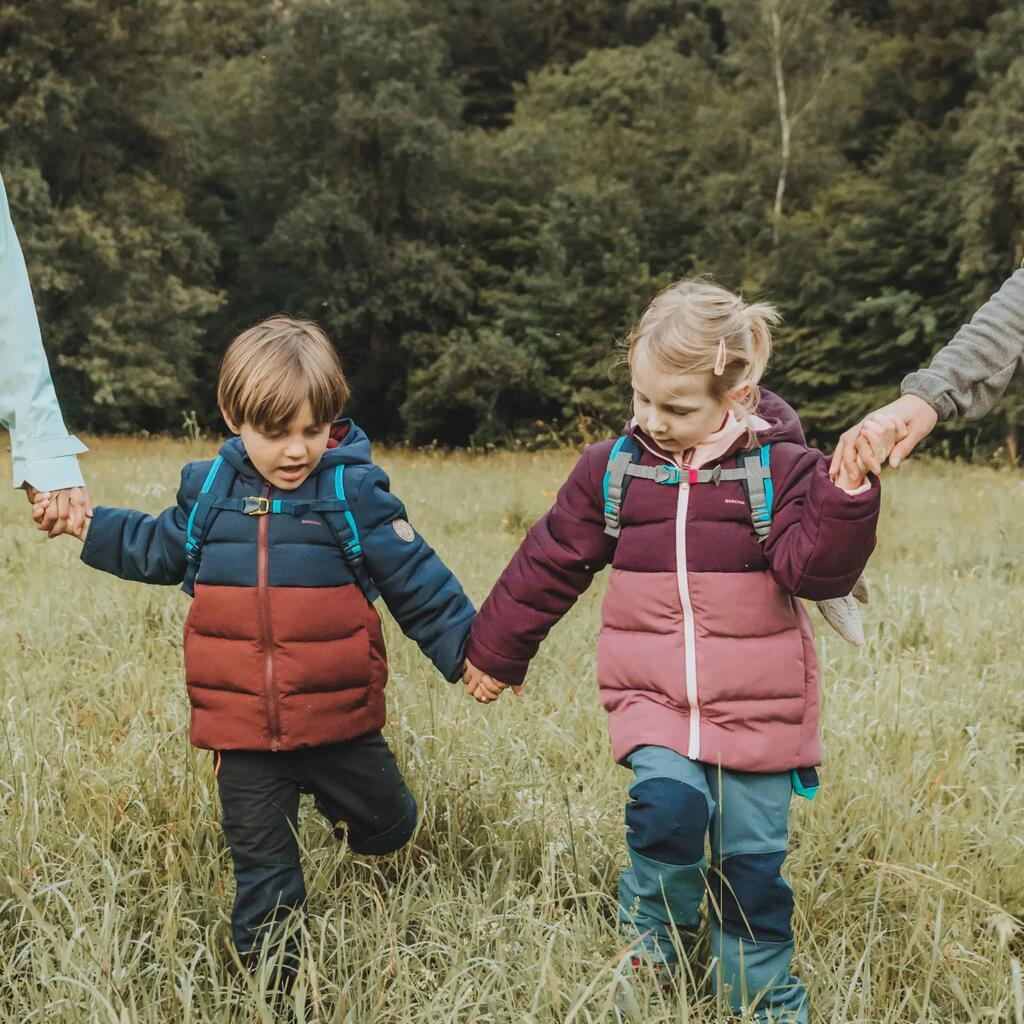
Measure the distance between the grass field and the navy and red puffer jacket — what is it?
0.38 metres

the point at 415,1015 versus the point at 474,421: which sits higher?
the point at 415,1015

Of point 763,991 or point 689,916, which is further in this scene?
point 689,916

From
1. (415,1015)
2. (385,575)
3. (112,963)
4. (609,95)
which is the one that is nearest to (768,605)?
(385,575)

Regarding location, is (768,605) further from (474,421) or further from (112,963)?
(474,421)

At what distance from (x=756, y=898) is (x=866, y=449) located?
0.90 m

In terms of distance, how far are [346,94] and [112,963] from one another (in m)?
28.1

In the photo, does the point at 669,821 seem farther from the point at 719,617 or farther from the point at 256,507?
the point at 256,507

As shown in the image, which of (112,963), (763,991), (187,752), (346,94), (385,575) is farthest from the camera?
(346,94)

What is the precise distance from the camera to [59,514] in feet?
8.45

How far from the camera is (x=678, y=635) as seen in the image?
7.19 feet

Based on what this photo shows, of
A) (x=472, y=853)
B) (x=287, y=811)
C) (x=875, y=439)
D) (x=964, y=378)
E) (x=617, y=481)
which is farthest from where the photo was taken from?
(x=472, y=853)

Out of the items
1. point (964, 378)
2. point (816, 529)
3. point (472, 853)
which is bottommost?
point (472, 853)

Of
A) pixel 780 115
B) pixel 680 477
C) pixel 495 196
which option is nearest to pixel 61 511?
pixel 680 477

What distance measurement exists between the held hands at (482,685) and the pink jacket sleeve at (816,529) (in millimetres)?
681
